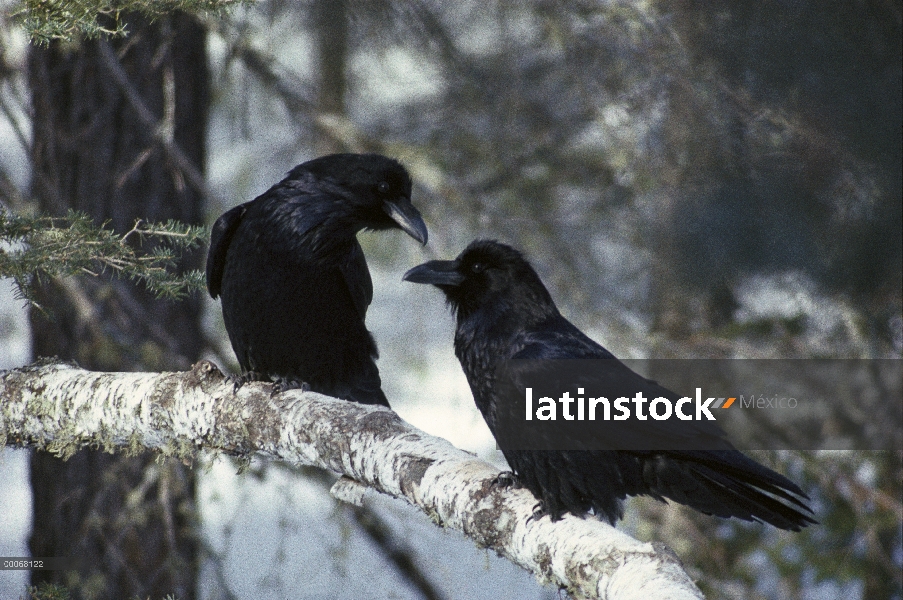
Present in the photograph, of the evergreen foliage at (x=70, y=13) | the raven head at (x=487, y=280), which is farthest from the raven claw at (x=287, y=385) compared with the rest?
the evergreen foliage at (x=70, y=13)

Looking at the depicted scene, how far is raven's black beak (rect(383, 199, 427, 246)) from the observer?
3.89 m

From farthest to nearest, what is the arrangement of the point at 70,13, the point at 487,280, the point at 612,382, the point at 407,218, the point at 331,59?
the point at 331,59
the point at 407,218
the point at 487,280
the point at 612,382
the point at 70,13

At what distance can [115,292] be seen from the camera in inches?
183

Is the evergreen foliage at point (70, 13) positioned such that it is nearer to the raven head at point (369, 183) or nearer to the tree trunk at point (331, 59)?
the raven head at point (369, 183)

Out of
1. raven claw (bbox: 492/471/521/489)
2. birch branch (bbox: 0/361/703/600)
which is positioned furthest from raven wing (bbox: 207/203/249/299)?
raven claw (bbox: 492/471/521/489)

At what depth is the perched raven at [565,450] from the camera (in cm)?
279

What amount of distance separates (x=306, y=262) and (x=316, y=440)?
3.60ft

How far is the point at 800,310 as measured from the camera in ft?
12.6

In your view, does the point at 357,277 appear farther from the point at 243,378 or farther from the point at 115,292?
the point at 115,292

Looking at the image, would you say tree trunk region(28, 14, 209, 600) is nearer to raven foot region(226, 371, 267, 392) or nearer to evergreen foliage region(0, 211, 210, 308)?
raven foot region(226, 371, 267, 392)

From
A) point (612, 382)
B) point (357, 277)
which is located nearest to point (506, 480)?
point (612, 382)

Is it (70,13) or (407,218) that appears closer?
(70,13)

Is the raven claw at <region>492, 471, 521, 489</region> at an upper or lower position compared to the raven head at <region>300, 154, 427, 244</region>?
lower

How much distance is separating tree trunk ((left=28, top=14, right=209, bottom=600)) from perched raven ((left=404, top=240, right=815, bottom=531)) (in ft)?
5.92
